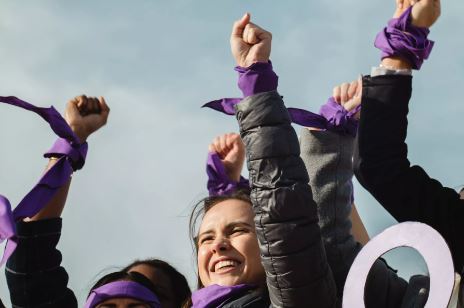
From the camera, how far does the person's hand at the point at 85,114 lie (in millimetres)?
3928

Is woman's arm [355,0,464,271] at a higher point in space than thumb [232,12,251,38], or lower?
lower

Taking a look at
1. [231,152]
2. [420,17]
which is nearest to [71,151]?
[231,152]

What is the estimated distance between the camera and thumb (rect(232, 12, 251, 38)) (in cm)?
322

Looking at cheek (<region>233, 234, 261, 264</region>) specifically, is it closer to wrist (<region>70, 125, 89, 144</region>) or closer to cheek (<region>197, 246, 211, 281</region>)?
cheek (<region>197, 246, 211, 281</region>)

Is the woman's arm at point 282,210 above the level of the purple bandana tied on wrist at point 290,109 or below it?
below

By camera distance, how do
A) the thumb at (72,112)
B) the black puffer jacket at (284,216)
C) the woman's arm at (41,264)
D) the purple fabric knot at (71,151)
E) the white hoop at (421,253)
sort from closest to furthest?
the white hoop at (421,253)
the black puffer jacket at (284,216)
the woman's arm at (41,264)
the purple fabric knot at (71,151)
the thumb at (72,112)

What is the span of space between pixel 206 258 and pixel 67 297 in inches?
30.2

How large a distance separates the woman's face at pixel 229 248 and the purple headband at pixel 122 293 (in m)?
0.45

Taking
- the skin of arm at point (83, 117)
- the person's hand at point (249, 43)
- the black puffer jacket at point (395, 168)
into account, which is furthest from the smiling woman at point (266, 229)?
the skin of arm at point (83, 117)

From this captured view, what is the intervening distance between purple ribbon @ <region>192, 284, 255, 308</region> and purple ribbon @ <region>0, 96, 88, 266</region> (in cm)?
75

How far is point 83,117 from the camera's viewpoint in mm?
3955

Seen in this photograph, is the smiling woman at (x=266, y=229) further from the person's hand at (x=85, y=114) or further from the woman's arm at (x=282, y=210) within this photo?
the person's hand at (x=85, y=114)

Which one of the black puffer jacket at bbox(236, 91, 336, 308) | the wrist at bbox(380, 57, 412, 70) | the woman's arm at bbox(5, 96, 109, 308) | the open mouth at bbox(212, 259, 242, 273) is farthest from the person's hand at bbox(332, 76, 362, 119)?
the woman's arm at bbox(5, 96, 109, 308)

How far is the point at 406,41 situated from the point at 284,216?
30.8 inches
